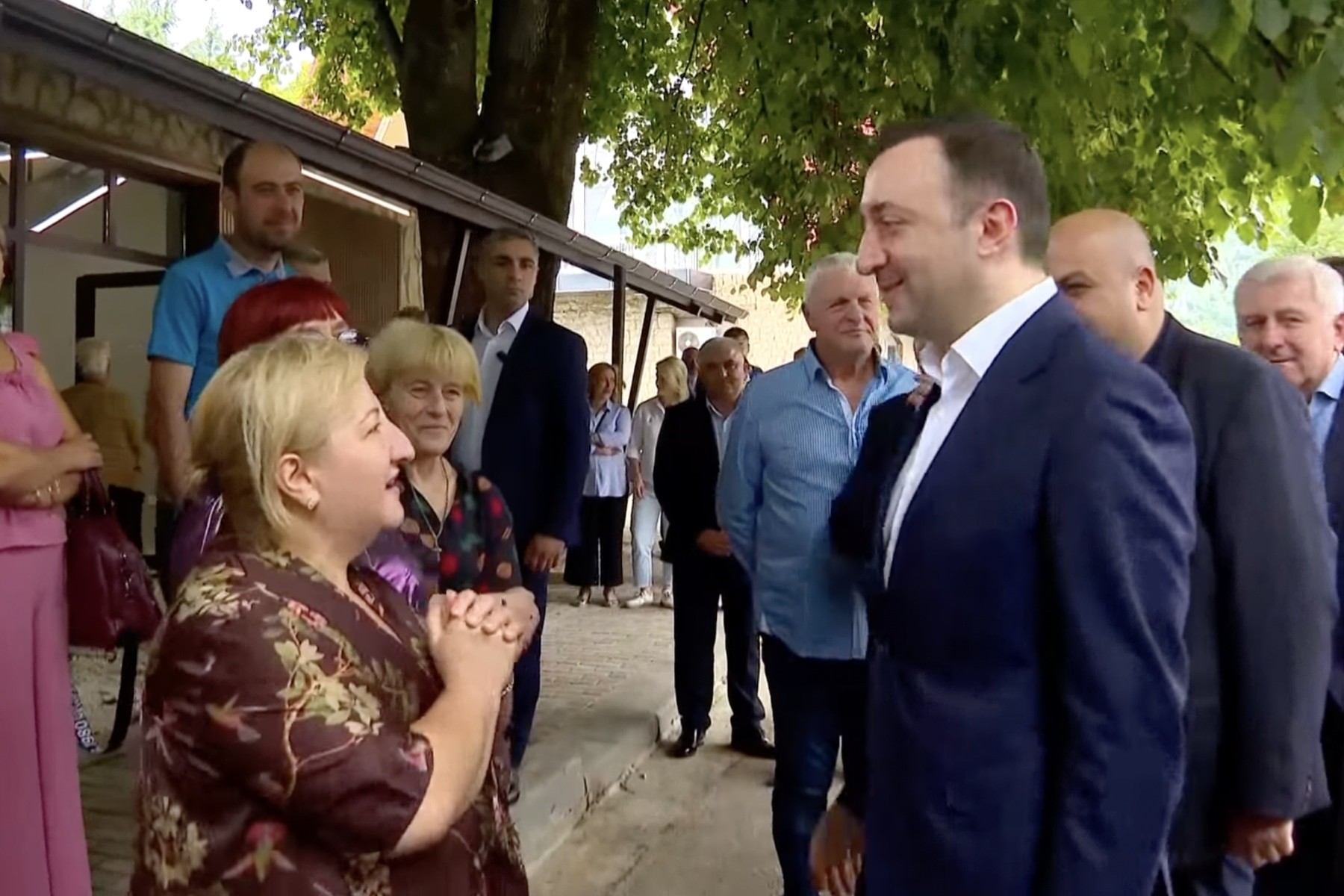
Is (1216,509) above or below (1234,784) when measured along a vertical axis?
above

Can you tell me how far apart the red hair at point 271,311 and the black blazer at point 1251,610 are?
192 cm

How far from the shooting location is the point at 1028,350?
6.19 ft

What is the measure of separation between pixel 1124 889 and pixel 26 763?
263 cm

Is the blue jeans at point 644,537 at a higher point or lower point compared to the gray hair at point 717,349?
lower

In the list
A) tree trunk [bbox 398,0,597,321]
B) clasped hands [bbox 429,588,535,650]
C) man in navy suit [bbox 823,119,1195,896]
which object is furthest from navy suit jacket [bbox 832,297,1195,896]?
tree trunk [bbox 398,0,597,321]

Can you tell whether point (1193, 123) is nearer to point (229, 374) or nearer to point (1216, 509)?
point (1216, 509)

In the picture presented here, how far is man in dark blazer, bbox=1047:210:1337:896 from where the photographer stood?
241 cm

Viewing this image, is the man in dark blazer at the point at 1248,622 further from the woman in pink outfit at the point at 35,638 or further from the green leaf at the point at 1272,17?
the woman in pink outfit at the point at 35,638

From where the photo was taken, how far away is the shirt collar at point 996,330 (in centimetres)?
195

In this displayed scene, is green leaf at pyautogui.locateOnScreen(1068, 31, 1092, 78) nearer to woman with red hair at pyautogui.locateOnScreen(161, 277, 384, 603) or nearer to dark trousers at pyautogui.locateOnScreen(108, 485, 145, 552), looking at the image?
woman with red hair at pyautogui.locateOnScreen(161, 277, 384, 603)

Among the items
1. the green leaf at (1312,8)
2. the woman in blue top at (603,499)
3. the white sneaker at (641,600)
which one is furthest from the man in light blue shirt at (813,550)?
the white sneaker at (641,600)

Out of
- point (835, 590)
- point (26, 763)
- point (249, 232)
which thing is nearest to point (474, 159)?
point (249, 232)

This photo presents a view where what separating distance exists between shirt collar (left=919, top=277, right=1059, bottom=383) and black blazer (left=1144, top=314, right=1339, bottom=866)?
0.69 m

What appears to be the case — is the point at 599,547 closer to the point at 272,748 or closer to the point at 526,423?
the point at 526,423
